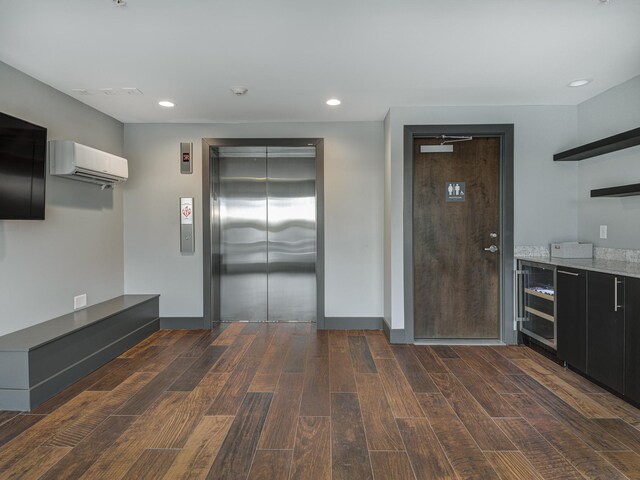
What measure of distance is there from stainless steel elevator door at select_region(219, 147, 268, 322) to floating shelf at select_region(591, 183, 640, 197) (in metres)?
3.63

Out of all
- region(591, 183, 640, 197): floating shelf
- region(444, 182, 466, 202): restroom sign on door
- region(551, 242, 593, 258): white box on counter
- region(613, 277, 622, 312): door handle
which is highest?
region(444, 182, 466, 202): restroom sign on door

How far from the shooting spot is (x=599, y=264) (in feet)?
11.2

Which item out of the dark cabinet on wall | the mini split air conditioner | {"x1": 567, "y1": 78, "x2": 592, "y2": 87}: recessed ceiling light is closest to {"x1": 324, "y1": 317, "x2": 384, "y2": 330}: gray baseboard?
the dark cabinet on wall

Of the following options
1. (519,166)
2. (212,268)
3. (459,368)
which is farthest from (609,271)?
(212,268)

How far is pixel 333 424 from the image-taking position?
2.50 metres

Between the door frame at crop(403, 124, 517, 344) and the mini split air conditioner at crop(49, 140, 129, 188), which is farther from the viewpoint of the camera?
the door frame at crop(403, 124, 517, 344)

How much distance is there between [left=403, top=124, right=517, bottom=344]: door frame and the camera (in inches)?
166

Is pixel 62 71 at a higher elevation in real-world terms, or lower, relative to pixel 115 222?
higher

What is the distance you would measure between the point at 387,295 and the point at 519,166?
2.02 meters

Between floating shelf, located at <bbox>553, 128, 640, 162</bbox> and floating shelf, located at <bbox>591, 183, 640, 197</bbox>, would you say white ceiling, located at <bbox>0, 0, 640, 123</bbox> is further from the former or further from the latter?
floating shelf, located at <bbox>591, 183, 640, 197</bbox>

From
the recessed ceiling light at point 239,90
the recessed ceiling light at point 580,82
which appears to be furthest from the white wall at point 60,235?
the recessed ceiling light at point 580,82

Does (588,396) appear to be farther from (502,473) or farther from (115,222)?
(115,222)

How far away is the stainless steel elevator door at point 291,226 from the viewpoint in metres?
5.13

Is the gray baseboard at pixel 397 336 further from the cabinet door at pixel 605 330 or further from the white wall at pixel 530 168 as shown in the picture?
the cabinet door at pixel 605 330
